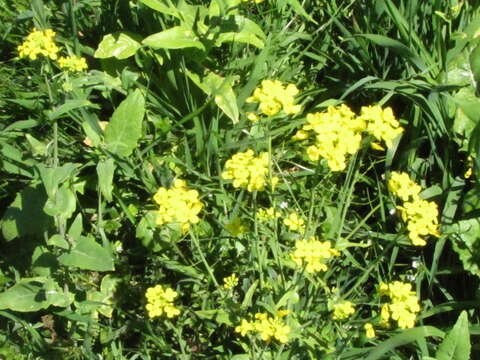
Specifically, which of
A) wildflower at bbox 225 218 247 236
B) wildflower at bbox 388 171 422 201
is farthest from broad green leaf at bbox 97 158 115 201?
wildflower at bbox 388 171 422 201

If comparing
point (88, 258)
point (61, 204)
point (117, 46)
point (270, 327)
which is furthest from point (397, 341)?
point (117, 46)

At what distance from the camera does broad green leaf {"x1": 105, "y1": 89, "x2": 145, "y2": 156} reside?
1701 millimetres

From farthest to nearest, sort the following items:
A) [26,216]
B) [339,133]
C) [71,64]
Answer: [26,216]
[71,64]
[339,133]

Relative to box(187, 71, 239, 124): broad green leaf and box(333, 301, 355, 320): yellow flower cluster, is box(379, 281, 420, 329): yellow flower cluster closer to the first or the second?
box(333, 301, 355, 320): yellow flower cluster

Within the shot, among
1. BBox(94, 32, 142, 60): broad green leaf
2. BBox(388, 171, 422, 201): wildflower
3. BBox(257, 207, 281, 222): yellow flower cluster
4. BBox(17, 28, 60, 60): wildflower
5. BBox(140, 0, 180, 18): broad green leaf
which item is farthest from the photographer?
BBox(94, 32, 142, 60): broad green leaf

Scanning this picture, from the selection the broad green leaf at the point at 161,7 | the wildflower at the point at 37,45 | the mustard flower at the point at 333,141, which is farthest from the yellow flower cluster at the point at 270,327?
the broad green leaf at the point at 161,7

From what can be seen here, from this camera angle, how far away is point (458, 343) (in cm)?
129

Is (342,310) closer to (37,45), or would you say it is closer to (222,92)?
(222,92)

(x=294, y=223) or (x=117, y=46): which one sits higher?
(x=117, y=46)

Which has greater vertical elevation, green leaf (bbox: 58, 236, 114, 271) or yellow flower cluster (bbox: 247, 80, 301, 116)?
yellow flower cluster (bbox: 247, 80, 301, 116)

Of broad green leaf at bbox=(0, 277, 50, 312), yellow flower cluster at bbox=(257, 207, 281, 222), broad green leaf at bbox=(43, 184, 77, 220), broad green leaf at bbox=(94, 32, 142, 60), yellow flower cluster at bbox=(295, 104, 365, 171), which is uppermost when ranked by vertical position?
broad green leaf at bbox=(94, 32, 142, 60)

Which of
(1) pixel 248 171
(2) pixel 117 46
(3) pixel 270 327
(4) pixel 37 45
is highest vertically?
(4) pixel 37 45

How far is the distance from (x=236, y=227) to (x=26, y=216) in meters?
0.66

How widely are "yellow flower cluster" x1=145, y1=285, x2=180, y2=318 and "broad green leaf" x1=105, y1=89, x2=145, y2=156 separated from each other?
48 cm
